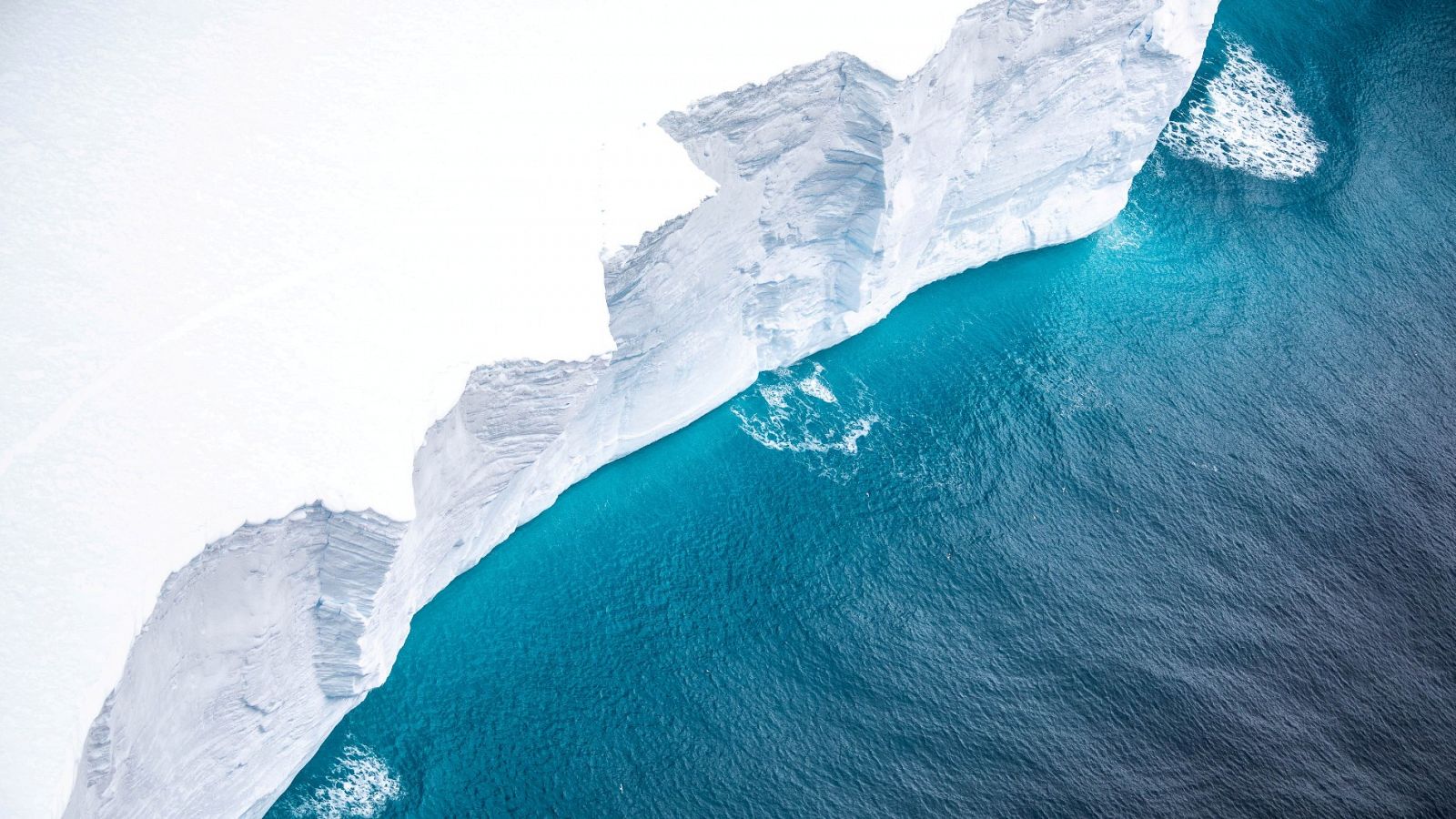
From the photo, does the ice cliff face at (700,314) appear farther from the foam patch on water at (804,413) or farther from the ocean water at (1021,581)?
the ocean water at (1021,581)

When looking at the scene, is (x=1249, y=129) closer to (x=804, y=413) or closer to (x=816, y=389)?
(x=816, y=389)

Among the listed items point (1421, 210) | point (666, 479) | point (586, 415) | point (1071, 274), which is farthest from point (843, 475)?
point (1421, 210)

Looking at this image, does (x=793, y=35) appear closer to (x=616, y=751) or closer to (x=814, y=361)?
(x=814, y=361)

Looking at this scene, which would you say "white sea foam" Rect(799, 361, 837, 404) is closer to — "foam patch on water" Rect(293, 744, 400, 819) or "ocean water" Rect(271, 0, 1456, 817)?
"ocean water" Rect(271, 0, 1456, 817)

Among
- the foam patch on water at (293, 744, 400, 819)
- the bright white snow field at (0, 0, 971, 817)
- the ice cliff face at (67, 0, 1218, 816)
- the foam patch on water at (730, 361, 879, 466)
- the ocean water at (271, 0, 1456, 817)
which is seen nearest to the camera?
the bright white snow field at (0, 0, 971, 817)

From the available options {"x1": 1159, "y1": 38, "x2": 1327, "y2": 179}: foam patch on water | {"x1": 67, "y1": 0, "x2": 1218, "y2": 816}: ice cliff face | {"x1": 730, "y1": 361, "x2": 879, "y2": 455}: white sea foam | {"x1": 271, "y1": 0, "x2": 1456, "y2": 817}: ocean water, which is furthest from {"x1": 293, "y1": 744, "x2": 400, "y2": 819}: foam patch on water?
{"x1": 1159, "y1": 38, "x2": 1327, "y2": 179}: foam patch on water
